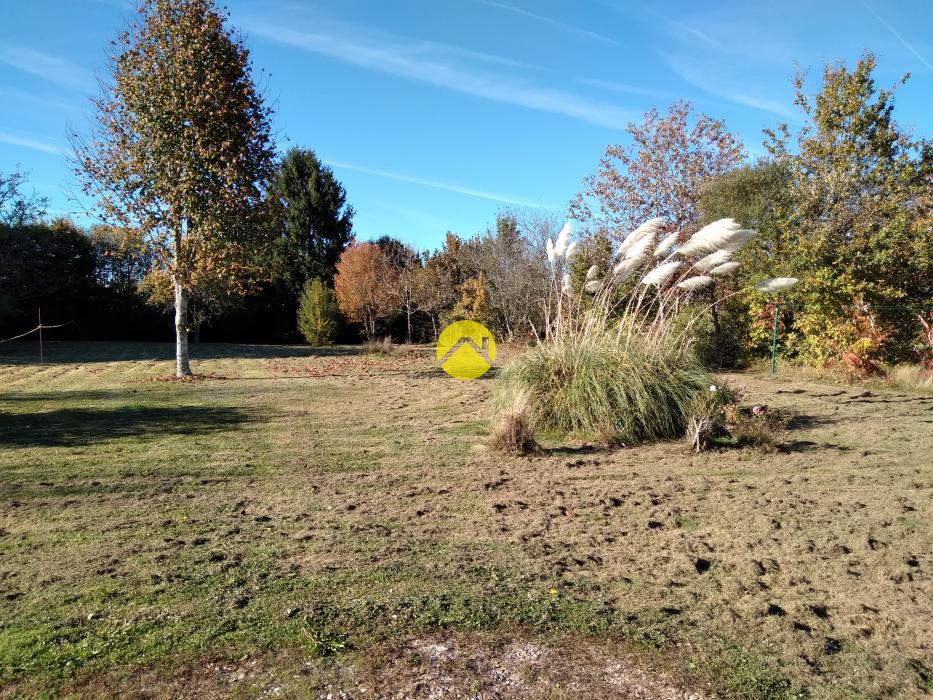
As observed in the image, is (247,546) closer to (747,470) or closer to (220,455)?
(220,455)

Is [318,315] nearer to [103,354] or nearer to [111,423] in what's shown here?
[103,354]

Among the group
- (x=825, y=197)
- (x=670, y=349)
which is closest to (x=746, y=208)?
(x=825, y=197)

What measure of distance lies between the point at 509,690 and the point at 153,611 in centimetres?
158

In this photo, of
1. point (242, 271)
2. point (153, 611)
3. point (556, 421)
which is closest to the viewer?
point (153, 611)

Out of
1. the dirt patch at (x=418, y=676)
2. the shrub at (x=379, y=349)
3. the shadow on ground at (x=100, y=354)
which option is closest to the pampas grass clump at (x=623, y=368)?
the dirt patch at (x=418, y=676)

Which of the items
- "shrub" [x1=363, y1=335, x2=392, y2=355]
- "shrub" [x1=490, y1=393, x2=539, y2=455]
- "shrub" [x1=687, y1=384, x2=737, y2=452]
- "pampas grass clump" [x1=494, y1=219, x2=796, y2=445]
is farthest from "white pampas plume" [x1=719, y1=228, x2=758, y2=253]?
"shrub" [x1=363, y1=335, x2=392, y2=355]

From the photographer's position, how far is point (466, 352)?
673 inches

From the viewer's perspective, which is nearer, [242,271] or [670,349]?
[670,349]

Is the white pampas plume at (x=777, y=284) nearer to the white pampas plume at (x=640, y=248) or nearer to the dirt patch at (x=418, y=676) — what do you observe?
the white pampas plume at (x=640, y=248)

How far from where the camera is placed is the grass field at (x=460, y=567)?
2.33m

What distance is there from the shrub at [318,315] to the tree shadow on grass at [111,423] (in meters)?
18.4

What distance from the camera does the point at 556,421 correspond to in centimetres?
703

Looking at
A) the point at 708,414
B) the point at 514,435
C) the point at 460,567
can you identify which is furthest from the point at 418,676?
the point at 708,414

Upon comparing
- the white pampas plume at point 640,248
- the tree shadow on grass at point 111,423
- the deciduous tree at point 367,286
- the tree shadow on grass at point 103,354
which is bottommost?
the tree shadow on grass at point 111,423
